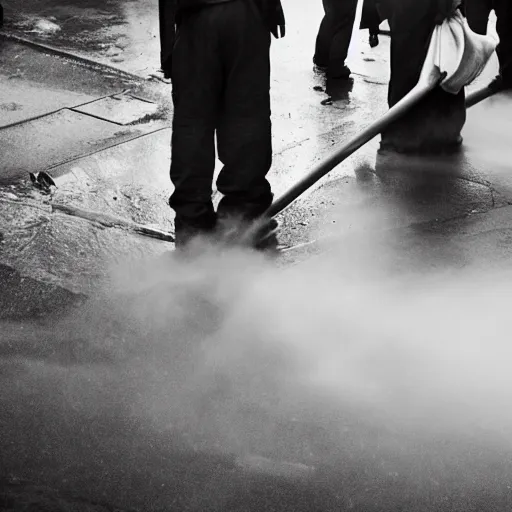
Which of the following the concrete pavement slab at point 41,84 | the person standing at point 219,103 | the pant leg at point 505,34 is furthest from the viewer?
the pant leg at point 505,34

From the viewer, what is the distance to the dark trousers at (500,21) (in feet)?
18.4

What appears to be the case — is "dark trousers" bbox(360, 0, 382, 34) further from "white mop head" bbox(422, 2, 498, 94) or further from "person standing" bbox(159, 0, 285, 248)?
"person standing" bbox(159, 0, 285, 248)

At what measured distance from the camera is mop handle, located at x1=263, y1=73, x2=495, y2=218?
396 cm

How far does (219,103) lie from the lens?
3615 millimetres

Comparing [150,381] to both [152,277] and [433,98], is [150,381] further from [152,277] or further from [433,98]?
[433,98]

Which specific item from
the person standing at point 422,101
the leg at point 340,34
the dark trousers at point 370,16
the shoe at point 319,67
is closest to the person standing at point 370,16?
the dark trousers at point 370,16

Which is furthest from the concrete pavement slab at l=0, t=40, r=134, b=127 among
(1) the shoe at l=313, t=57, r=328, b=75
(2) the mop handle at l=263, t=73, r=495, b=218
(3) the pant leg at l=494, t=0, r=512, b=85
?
(3) the pant leg at l=494, t=0, r=512, b=85

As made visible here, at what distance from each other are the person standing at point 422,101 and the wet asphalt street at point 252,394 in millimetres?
743

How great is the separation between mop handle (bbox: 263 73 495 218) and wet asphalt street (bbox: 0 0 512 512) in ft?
0.43

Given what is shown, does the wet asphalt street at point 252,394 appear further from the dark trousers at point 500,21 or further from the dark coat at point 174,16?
the dark trousers at point 500,21

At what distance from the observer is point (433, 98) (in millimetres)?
4559

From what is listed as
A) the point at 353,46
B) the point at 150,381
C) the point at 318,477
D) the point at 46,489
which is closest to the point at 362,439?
the point at 318,477

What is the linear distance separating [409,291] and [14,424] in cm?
177

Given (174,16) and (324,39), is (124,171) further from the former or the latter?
(324,39)
